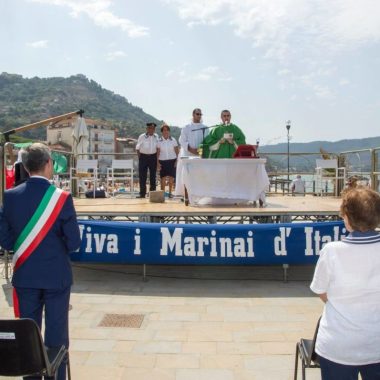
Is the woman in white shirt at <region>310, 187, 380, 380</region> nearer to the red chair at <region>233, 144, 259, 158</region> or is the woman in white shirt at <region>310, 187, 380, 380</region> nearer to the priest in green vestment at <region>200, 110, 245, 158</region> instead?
the red chair at <region>233, 144, 259, 158</region>

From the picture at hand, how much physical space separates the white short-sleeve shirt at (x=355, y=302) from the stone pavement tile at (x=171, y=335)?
2.32 metres

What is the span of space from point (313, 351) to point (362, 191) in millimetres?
901

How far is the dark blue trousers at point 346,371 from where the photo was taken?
213 cm

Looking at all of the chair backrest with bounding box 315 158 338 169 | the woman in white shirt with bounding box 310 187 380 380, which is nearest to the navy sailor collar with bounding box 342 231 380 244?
the woman in white shirt with bounding box 310 187 380 380

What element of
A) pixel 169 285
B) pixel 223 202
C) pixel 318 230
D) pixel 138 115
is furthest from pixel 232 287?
pixel 138 115

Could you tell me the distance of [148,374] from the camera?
3.53 metres

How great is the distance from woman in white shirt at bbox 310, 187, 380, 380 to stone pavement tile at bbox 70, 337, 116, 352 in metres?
2.37

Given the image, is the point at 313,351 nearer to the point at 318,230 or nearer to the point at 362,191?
the point at 362,191

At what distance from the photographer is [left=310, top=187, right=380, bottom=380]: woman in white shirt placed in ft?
6.88

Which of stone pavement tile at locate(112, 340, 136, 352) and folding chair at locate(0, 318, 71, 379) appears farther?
stone pavement tile at locate(112, 340, 136, 352)

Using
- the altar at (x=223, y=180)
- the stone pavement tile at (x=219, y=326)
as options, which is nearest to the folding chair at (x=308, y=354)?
the stone pavement tile at (x=219, y=326)

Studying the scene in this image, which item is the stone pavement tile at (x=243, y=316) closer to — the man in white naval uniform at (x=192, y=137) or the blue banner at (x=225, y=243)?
the blue banner at (x=225, y=243)

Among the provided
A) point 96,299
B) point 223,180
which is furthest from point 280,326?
point 223,180

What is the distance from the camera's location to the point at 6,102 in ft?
502
